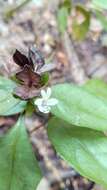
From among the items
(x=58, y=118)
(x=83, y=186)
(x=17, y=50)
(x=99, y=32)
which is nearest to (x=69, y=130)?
(x=58, y=118)

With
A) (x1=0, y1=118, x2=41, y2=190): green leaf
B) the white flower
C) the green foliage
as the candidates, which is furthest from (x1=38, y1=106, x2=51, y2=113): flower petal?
the green foliage

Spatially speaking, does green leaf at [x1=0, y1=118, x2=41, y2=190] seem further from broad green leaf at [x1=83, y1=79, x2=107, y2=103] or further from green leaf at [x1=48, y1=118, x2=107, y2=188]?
broad green leaf at [x1=83, y1=79, x2=107, y2=103]

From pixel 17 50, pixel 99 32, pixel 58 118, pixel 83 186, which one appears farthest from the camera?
pixel 99 32

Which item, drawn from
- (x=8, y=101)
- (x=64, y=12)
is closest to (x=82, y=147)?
(x=8, y=101)

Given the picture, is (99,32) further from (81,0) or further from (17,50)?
(17,50)

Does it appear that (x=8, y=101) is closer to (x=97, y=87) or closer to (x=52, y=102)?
(x=52, y=102)

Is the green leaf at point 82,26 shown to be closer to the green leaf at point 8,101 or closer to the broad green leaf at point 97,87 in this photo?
the broad green leaf at point 97,87

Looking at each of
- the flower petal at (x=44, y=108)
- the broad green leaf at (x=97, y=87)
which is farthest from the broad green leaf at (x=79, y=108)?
the broad green leaf at (x=97, y=87)
